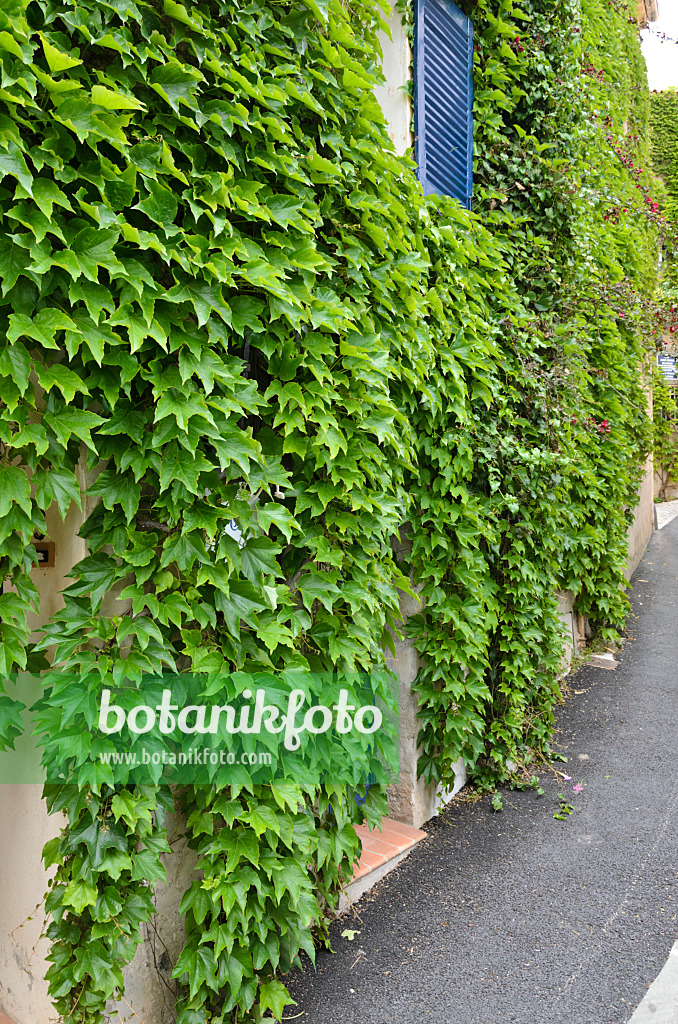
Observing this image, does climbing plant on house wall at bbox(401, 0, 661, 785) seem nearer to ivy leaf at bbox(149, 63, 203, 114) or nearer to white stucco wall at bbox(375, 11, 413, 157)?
white stucco wall at bbox(375, 11, 413, 157)

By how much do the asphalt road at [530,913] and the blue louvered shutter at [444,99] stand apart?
11.3 feet

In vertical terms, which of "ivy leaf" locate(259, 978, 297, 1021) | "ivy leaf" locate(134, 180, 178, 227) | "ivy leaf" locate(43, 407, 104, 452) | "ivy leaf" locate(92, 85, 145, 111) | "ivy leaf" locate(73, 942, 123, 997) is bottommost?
"ivy leaf" locate(259, 978, 297, 1021)

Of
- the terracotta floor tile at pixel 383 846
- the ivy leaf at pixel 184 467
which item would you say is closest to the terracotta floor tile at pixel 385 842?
the terracotta floor tile at pixel 383 846

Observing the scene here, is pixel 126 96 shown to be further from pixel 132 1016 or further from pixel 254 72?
pixel 132 1016

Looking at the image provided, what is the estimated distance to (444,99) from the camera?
12.8ft

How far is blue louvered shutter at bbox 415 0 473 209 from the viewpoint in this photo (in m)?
3.64

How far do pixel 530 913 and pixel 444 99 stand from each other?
14.0ft

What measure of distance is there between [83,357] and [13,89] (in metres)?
0.58

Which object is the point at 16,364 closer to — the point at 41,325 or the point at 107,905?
the point at 41,325

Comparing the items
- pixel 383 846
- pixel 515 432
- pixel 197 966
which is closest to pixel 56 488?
pixel 197 966

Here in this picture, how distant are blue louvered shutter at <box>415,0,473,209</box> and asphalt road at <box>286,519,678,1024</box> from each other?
3.45m

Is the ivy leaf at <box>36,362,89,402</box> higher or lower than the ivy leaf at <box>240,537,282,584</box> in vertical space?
higher

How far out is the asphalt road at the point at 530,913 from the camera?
2418 millimetres

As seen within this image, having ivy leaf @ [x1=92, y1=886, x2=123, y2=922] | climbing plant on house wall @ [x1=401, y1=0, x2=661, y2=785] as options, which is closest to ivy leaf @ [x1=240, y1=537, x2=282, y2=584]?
ivy leaf @ [x1=92, y1=886, x2=123, y2=922]
